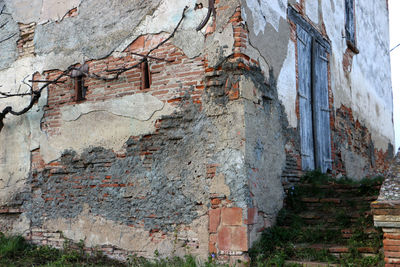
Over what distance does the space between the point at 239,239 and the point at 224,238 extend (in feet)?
0.63

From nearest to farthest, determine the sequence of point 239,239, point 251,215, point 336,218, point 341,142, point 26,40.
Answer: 1. point 239,239
2. point 251,215
3. point 336,218
4. point 26,40
5. point 341,142

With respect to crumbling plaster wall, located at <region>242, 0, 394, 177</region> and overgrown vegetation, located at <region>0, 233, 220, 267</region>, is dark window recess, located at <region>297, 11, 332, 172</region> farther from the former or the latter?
overgrown vegetation, located at <region>0, 233, 220, 267</region>

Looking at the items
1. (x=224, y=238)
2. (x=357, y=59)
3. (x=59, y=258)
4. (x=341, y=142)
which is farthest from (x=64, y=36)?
(x=357, y=59)

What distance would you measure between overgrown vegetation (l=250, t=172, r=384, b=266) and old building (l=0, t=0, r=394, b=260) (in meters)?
0.21

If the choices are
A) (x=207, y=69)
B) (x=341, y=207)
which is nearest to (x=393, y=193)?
(x=341, y=207)

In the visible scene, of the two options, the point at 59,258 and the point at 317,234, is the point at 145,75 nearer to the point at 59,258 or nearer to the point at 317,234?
the point at 59,258

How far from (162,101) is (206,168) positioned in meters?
1.16

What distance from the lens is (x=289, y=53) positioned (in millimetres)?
6988

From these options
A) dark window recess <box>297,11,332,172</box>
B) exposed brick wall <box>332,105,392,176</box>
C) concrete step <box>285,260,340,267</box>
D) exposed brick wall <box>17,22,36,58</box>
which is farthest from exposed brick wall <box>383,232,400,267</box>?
exposed brick wall <box>17,22,36,58</box>

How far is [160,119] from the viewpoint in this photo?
6031 millimetres

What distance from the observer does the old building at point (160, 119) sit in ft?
18.2

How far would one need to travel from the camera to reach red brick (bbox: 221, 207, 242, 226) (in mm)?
5277

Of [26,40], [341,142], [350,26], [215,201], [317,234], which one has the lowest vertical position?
[317,234]

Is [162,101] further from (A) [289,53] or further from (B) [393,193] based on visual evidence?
(B) [393,193]
